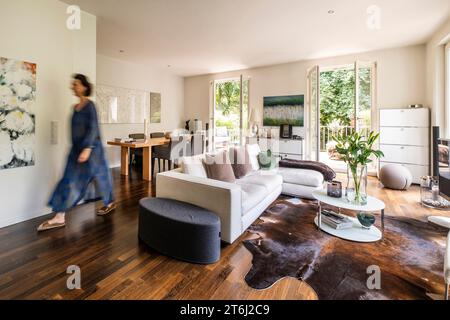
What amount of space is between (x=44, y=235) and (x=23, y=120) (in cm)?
129

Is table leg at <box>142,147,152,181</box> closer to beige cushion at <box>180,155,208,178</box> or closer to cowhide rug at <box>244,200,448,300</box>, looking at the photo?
beige cushion at <box>180,155,208,178</box>

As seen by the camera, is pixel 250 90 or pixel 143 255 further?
pixel 250 90

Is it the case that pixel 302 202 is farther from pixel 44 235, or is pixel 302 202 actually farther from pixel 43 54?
pixel 43 54

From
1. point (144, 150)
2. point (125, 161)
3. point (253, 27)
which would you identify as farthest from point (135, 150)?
point (253, 27)

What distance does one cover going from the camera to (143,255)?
79.2 inches

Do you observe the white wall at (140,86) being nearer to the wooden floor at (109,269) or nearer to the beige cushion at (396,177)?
the wooden floor at (109,269)

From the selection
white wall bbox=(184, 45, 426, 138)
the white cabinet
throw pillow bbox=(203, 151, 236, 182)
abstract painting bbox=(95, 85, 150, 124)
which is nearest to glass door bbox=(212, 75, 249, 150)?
white wall bbox=(184, 45, 426, 138)

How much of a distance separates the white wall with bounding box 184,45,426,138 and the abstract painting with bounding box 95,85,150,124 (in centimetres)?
192

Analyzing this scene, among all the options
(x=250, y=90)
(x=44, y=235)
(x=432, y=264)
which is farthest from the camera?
(x=250, y=90)

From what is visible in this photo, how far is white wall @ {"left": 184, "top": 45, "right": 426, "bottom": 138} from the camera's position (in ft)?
15.4

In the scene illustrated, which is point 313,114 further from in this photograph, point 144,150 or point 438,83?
point 144,150

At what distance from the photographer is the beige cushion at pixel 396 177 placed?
161 inches

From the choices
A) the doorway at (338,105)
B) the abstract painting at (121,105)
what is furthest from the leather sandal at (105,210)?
the doorway at (338,105)
